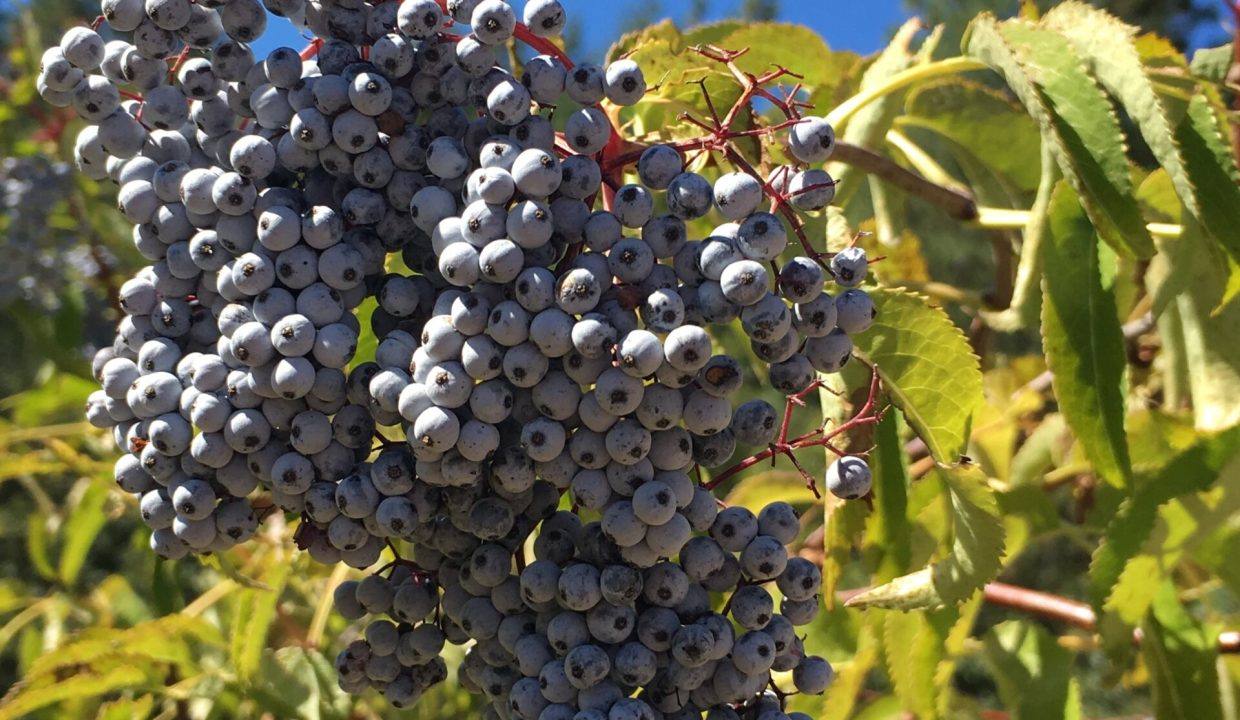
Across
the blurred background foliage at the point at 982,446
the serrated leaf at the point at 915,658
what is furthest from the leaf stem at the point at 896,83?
the serrated leaf at the point at 915,658

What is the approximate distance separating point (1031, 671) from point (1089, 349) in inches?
29.6

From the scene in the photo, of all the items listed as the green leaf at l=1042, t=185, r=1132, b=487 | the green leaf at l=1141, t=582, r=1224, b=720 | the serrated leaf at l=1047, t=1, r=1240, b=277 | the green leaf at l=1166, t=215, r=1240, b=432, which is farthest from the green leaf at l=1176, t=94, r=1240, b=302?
the green leaf at l=1141, t=582, r=1224, b=720

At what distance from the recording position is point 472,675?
3.77 feet

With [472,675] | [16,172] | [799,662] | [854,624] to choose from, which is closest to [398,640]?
[472,675]

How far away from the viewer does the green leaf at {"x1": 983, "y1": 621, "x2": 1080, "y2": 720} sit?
1744 millimetres

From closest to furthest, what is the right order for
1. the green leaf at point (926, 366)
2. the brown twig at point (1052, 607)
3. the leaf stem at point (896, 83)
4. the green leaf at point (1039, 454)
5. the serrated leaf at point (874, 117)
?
the green leaf at point (926, 366), the leaf stem at point (896, 83), the serrated leaf at point (874, 117), the brown twig at point (1052, 607), the green leaf at point (1039, 454)

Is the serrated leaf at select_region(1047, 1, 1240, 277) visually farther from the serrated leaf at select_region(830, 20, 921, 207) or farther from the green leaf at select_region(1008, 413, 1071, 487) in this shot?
the green leaf at select_region(1008, 413, 1071, 487)

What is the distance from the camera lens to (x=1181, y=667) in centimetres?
163

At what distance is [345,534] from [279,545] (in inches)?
49.4

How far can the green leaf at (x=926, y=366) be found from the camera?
1.28 metres

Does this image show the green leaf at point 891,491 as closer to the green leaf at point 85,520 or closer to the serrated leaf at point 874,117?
the serrated leaf at point 874,117

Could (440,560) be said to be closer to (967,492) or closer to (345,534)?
(345,534)

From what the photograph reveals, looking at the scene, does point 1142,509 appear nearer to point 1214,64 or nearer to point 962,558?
point 962,558

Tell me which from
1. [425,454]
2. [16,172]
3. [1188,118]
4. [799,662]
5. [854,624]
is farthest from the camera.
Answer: [16,172]
